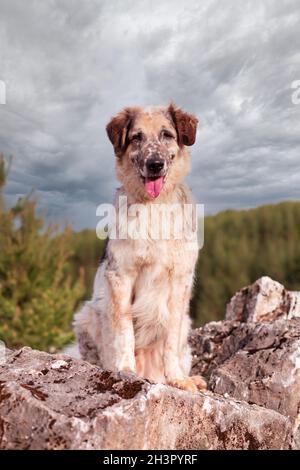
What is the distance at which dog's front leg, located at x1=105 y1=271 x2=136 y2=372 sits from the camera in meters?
4.84

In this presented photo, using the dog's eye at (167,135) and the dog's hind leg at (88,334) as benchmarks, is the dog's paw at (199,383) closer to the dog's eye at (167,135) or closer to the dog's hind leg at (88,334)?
the dog's hind leg at (88,334)

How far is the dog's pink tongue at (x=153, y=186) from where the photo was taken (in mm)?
4840

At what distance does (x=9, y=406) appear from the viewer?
3010 mm

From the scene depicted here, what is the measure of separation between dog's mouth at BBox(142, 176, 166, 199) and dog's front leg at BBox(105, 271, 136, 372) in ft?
2.72

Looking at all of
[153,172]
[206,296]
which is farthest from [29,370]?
[206,296]

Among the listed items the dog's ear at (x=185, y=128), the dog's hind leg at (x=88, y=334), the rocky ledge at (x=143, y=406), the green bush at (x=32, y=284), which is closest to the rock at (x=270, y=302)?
the rocky ledge at (x=143, y=406)

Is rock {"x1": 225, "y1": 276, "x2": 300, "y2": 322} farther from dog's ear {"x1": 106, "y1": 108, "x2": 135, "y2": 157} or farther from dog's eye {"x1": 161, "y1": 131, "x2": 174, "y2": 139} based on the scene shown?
dog's ear {"x1": 106, "y1": 108, "x2": 135, "y2": 157}

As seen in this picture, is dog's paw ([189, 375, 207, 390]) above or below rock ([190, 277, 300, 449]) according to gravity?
below

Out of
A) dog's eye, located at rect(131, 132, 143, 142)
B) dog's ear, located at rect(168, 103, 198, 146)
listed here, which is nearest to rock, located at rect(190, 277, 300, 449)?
dog's ear, located at rect(168, 103, 198, 146)

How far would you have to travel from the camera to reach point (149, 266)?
16.0 ft

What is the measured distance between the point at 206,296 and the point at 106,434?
762cm

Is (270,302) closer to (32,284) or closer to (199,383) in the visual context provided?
(199,383)

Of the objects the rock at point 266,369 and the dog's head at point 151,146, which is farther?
the dog's head at point 151,146

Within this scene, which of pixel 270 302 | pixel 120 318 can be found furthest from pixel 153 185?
pixel 270 302
